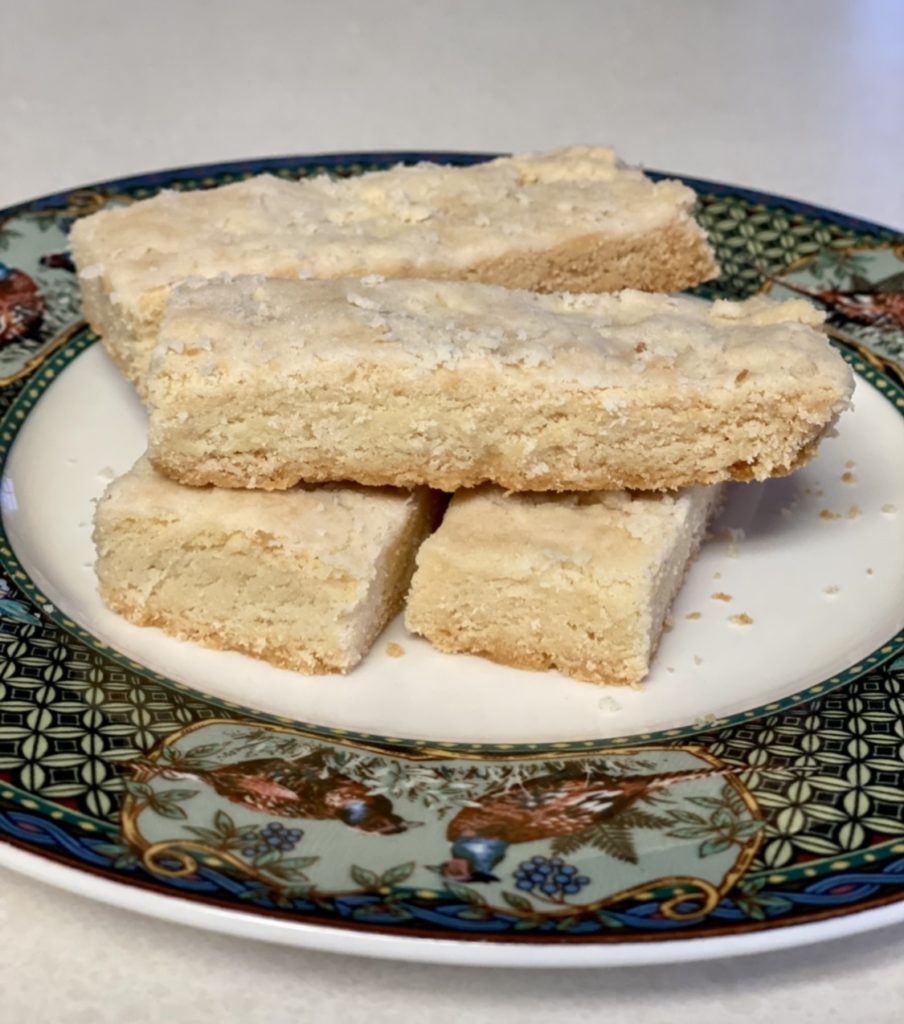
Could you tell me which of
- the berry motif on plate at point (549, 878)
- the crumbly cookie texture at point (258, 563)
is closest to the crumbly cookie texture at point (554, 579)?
the crumbly cookie texture at point (258, 563)

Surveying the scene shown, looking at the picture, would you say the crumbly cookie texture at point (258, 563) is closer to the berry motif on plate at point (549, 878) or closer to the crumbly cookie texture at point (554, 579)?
the crumbly cookie texture at point (554, 579)

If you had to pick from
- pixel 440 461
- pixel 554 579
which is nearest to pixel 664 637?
pixel 554 579

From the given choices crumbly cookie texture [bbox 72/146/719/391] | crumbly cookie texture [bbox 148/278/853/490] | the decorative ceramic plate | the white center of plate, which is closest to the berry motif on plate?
the decorative ceramic plate

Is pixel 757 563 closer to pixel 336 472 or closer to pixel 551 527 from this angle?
pixel 551 527

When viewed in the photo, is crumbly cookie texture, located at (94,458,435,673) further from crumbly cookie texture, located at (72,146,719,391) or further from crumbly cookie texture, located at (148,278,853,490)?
crumbly cookie texture, located at (72,146,719,391)

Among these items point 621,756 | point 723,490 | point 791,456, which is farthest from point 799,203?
point 621,756

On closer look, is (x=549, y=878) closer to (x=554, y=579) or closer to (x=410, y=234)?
(x=554, y=579)
